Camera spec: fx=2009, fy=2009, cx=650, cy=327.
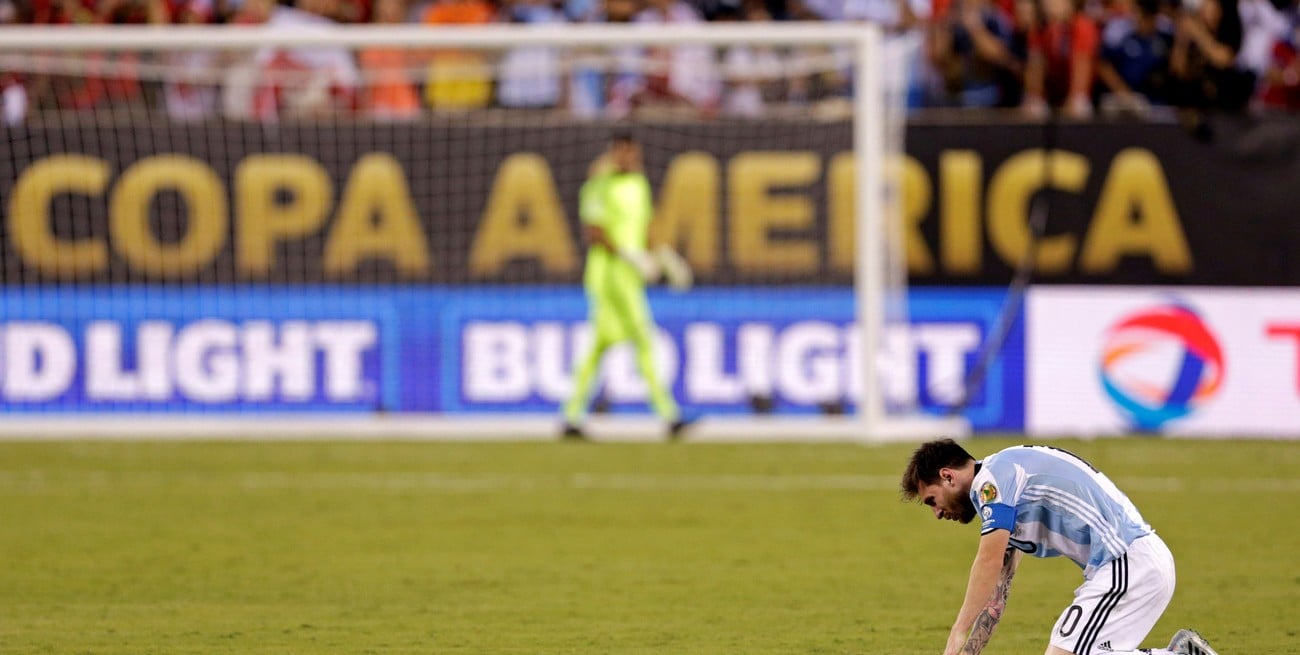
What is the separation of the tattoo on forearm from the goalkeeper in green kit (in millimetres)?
9485

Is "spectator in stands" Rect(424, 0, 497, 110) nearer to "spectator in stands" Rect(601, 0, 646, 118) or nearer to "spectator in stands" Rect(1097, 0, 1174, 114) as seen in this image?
"spectator in stands" Rect(601, 0, 646, 118)

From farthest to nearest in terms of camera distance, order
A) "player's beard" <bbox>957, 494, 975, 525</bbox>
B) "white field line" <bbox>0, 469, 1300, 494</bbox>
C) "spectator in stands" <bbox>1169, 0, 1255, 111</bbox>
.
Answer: "spectator in stands" <bbox>1169, 0, 1255, 111</bbox>, "white field line" <bbox>0, 469, 1300, 494</bbox>, "player's beard" <bbox>957, 494, 975, 525</bbox>

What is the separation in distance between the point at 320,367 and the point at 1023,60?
6.63 m

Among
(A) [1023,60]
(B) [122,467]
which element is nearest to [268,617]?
(B) [122,467]

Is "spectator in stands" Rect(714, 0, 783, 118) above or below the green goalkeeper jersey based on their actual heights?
above

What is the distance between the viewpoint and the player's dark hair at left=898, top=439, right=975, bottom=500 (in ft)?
20.9

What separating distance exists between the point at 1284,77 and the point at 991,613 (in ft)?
39.9

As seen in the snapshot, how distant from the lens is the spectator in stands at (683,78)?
1778 cm

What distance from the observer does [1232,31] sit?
17453 millimetres

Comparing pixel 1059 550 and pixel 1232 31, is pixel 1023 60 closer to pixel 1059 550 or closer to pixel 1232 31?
pixel 1232 31

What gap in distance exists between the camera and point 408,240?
57.7 feet

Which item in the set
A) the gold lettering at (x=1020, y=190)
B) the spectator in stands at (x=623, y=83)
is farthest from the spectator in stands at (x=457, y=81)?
the gold lettering at (x=1020, y=190)

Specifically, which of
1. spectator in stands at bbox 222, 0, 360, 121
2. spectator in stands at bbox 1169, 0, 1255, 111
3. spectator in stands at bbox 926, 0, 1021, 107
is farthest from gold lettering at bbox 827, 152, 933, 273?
spectator in stands at bbox 222, 0, 360, 121

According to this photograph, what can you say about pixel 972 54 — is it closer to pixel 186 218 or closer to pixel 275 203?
pixel 275 203
